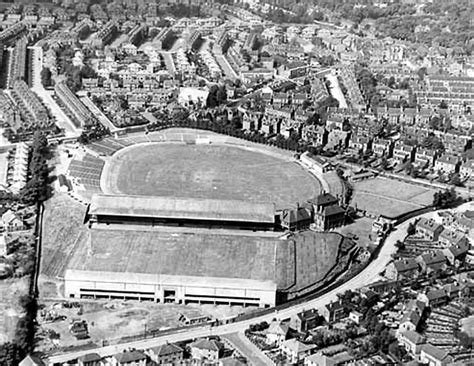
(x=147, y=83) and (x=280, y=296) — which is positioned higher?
(x=147, y=83)

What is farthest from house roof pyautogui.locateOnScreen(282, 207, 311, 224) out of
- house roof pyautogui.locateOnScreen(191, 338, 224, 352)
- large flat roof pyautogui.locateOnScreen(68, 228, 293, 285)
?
house roof pyautogui.locateOnScreen(191, 338, 224, 352)

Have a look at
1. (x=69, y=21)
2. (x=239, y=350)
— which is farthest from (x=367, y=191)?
(x=69, y=21)

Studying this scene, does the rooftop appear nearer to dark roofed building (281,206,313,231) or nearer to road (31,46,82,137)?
dark roofed building (281,206,313,231)

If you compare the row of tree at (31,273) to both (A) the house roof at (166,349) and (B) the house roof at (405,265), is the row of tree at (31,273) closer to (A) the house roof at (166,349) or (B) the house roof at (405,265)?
(A) the house roof at (166,349)

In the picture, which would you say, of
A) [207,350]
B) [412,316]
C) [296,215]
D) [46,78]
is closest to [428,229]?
[296,215]

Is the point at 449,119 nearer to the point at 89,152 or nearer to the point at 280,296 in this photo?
the point at 89,152

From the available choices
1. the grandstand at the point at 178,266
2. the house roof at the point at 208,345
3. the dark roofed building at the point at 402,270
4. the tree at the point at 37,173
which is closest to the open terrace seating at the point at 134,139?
the tree at the point at 37,173
